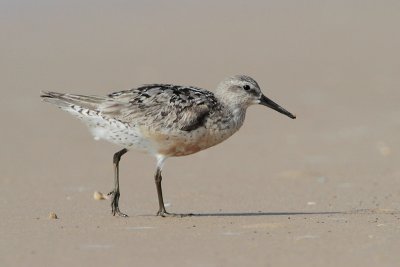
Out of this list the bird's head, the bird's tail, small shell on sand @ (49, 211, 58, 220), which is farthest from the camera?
the bird's head

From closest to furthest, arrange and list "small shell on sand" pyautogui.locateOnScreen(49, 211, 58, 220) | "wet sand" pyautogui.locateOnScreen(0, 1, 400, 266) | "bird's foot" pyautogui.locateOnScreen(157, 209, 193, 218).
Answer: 1. "wet sand" pyautogui.locateOnScreen(0, 1, 400, 266)
2. "small shell on sand" pyautogui.locateOnScreen(49, 211, 58, 220)
3. "bird's foot" pyautogui.locateOnScreen(157, 209, 193, 218)

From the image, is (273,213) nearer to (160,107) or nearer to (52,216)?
(160,107)

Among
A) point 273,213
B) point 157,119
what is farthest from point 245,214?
point 157,119

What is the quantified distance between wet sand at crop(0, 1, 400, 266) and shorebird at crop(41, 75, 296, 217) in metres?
0.64

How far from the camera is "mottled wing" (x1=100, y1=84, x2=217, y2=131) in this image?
9.46 meters

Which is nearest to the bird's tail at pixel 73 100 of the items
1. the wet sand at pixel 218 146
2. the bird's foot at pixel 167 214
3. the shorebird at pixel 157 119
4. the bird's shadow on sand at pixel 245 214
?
the shorebird at pixel 157 119

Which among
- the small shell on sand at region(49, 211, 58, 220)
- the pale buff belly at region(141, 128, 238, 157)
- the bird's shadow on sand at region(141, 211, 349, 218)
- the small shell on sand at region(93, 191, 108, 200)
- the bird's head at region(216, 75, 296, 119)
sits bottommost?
the small shell on sand at region(49, 211, 58, 220)

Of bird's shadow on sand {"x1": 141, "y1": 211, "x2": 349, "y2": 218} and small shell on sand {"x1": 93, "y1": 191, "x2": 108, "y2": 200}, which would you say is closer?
bird's shadow on sand {"x1": 141, "y1": 211, "x2": 349, "y2": 218}

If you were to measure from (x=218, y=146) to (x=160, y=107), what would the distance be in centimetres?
456

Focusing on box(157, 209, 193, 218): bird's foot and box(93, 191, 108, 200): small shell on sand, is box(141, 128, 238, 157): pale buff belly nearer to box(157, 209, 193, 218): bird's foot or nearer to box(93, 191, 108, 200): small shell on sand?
box(157, 209, 193, 218): bird's foot

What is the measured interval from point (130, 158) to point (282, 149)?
74.7 inches

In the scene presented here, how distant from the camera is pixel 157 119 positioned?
946cm

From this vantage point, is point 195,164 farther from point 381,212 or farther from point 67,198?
point 381,212

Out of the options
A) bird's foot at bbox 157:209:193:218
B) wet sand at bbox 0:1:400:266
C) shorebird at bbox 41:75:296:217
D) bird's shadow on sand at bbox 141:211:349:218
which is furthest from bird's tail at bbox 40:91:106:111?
bird's shadow on sand at bbox 141:211:349:218
